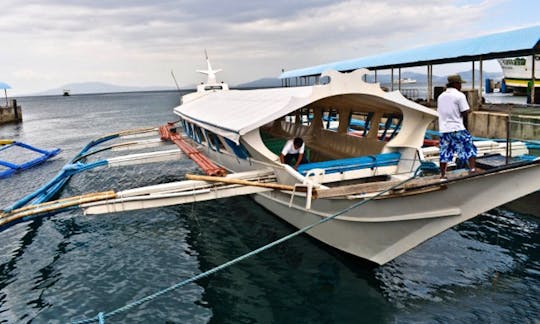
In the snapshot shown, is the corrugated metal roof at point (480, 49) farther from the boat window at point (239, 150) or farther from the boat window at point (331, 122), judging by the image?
the boat window at point (239, 150)

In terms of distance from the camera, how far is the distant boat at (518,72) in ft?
154

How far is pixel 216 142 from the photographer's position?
14.1 meters

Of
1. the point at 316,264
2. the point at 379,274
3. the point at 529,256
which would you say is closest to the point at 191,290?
the point at 316,264

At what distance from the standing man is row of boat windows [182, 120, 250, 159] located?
204 inches

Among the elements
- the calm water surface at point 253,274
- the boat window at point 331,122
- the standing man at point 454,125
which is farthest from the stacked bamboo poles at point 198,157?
the standing man at point 454,125

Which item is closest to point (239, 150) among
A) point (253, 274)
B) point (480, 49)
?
point (253, 274)

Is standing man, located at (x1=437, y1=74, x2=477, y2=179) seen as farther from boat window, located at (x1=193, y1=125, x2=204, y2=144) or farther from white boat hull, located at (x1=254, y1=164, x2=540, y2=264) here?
boat window, located at (x1=193, y1=125, x2=204, y2=144)

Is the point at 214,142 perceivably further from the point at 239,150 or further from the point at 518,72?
the point at 518,72

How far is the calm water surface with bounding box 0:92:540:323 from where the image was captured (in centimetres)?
825

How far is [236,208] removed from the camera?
48.2 feet

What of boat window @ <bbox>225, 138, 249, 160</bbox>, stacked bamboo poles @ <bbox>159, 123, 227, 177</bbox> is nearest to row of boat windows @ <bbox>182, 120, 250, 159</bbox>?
boat window @ <bbox>225, 138, 249, 160</bbox>

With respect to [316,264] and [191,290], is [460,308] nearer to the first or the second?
[316,264]

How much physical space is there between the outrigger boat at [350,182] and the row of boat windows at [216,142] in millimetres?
70

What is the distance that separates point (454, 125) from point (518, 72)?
→ 1940 inches
